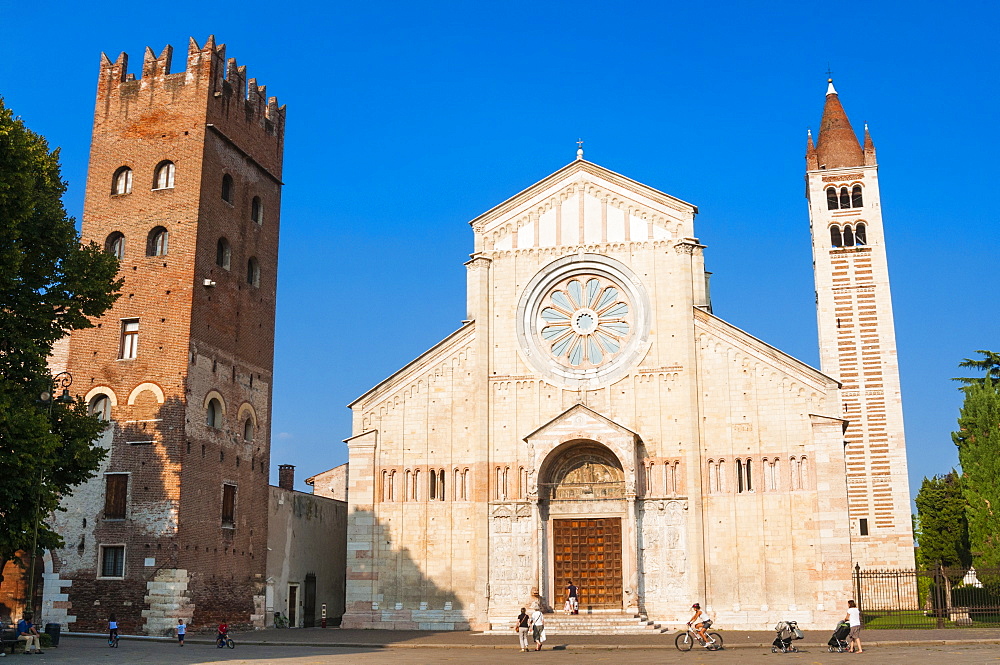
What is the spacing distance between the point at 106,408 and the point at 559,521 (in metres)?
14.9

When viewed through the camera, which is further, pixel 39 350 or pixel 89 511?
pixel 89 511

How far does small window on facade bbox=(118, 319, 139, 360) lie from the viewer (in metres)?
29.9

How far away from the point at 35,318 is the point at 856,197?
1490 inches

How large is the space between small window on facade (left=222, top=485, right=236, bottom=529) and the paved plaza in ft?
15.7

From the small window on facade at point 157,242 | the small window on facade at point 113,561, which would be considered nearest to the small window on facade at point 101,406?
the small window on facade at point 113,561

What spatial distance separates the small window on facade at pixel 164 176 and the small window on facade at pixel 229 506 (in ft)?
33.6

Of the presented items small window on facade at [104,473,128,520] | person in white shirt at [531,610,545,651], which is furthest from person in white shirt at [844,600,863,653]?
small window on facade at [104,473,128,520]

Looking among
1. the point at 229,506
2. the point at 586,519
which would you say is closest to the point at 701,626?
the point at 586,519

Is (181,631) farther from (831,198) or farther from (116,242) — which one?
(831,198)

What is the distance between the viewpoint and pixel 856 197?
Result: 151 ft

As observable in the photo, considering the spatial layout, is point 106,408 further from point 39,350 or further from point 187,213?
point 39,350

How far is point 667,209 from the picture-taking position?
32.1 m

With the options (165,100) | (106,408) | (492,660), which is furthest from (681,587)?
(165,100)

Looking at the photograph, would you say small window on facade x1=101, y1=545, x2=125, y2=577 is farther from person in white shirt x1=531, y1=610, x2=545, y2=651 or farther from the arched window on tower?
the arched window on tower
